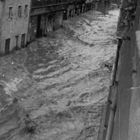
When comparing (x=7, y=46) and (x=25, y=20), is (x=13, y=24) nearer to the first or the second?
(x=7, y=46)

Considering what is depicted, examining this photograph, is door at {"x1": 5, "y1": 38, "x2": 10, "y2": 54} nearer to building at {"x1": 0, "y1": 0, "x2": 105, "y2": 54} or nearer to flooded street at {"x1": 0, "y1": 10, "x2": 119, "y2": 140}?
building at {"x1": 0, "y1": 0, "x2": 105, "y2": 54}

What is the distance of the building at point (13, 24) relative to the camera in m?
29.9

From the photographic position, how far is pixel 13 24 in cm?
3177

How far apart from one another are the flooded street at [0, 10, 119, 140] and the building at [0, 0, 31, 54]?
855 mm

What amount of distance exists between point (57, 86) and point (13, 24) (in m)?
9.04

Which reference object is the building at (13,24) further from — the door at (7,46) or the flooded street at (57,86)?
the flooded street at (57,86)

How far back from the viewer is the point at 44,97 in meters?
22.2

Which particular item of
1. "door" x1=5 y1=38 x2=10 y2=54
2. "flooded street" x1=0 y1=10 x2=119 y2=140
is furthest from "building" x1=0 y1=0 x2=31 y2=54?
"flooded street" x1=0 y1=10 x2=119 y2=140

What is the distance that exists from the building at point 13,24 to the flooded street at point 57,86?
86cm

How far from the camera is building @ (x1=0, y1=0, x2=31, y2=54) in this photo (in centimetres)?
2992

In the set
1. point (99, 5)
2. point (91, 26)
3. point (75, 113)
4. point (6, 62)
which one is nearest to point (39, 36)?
point (6, 62)

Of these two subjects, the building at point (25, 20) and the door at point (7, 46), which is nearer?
the building at point (25, 20)

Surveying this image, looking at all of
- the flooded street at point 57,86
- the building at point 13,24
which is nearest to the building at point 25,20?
the building at point 13,24

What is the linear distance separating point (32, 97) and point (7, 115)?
368 cm
